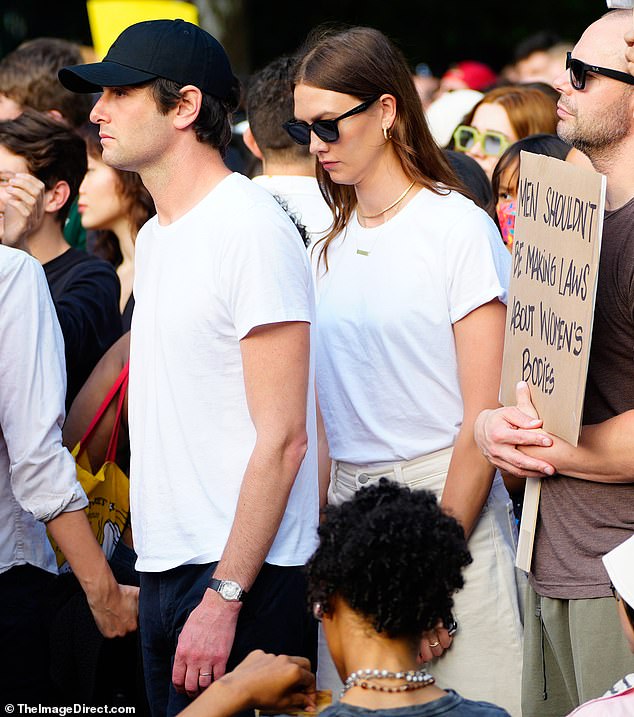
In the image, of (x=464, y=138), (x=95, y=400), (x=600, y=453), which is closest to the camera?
(x=600, y=453)

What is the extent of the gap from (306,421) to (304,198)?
1815 millimetres

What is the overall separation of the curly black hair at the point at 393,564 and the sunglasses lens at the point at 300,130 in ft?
5.07

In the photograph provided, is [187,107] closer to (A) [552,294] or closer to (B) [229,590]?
(A) [552,294]

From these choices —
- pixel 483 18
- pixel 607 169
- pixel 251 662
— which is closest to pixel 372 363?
pixel 607 169

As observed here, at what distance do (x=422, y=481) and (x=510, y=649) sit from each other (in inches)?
19.6

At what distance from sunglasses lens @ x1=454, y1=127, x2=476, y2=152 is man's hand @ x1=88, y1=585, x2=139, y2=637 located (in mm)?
3160

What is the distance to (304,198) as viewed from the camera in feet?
15.1

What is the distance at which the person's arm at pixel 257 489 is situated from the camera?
110 inches

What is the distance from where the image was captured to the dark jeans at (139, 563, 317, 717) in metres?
2.88

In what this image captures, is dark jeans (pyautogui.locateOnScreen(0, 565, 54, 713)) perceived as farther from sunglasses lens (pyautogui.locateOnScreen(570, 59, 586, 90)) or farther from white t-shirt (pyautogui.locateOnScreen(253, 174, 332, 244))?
sunglasses lens (pyautogui.locateOnScreen(570, 59, 586, 90))

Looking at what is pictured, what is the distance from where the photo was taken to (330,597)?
2160mm

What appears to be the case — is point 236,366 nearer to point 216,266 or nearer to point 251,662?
point 216,266

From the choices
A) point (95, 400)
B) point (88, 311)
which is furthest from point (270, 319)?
point (88, 311)

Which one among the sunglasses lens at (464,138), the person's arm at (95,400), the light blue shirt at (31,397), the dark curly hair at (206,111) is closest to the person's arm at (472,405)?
the dark curly hair at (206,111)
